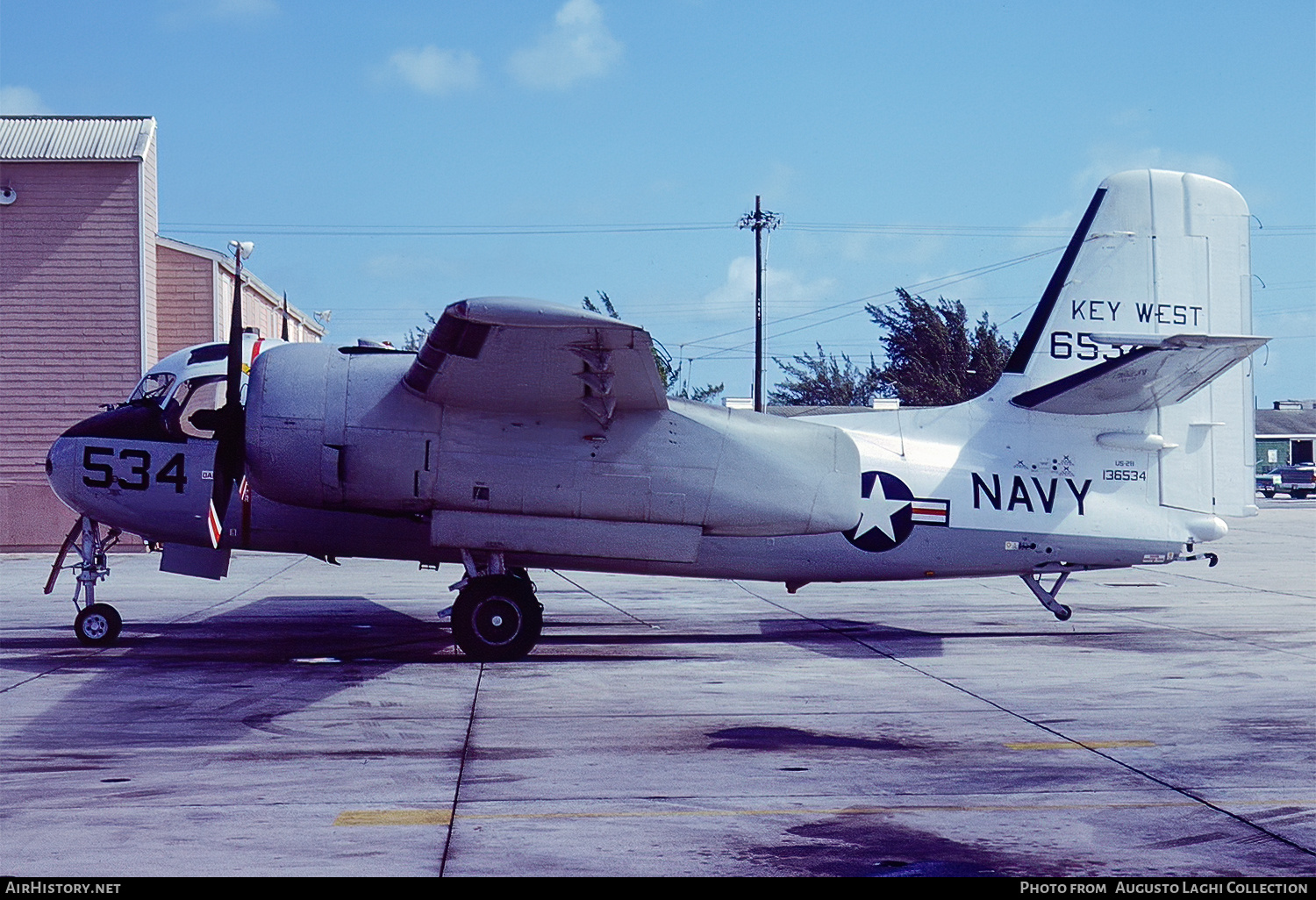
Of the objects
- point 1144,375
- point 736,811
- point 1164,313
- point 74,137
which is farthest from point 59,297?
point 736,811

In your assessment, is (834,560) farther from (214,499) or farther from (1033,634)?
(214,499)

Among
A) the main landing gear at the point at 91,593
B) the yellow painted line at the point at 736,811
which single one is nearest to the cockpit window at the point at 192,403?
the main landing gear at the point at 91,593

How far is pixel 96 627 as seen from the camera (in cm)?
1430

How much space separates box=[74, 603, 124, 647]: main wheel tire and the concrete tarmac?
15 centimetres

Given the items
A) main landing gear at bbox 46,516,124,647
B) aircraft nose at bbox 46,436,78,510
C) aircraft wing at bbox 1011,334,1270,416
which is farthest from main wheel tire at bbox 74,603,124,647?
aircraft wing at bbox 1011,334,1270,416

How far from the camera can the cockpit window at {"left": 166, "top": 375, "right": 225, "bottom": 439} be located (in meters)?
14.4

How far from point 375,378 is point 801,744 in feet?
20.5

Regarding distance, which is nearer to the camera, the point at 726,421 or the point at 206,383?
the point at 726,421

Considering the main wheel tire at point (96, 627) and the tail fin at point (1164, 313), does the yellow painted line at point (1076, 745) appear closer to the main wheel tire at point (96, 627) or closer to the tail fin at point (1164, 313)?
the tail fin at point (1164, 313)

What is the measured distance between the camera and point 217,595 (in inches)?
818

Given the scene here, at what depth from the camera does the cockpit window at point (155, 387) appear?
14.5 metres
